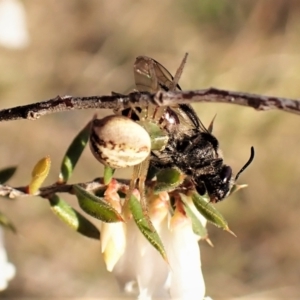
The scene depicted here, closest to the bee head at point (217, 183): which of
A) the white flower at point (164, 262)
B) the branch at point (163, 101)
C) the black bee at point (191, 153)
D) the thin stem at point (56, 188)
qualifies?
the black bee at point (191, 153)

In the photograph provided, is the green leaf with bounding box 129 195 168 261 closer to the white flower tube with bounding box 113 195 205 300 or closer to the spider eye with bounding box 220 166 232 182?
the white flower tube with bounding box 113 195 205 300

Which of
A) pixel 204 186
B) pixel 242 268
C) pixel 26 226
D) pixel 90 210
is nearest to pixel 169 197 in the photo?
pixel 204 186

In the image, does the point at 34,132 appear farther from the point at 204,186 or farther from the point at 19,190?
the point at 204,186

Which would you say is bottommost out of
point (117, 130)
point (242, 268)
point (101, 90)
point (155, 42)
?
point (117, 130)

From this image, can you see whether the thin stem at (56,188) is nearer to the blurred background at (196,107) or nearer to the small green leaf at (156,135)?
the small green leaf at (156,135)

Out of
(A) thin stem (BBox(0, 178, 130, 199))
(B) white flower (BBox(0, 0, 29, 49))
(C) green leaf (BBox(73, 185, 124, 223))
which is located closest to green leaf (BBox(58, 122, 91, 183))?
(A) thin stem (BBox(0, 178, 130, 199))

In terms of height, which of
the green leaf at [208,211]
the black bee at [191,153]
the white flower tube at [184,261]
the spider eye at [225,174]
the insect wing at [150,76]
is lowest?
the white flower tube at [184,261]
